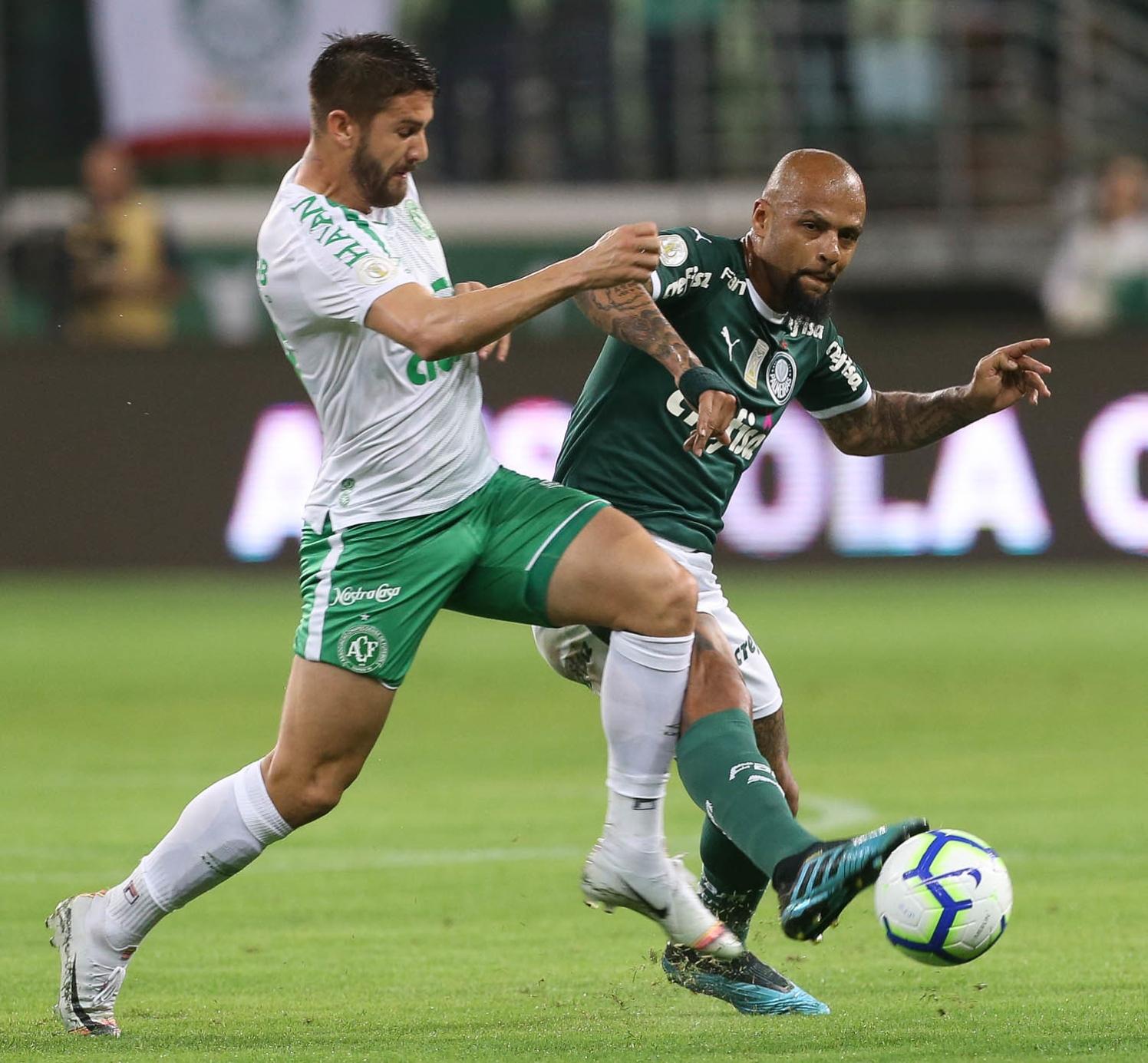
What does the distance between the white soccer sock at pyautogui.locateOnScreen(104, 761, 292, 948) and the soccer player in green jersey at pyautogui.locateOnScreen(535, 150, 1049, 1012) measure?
3.07 ft

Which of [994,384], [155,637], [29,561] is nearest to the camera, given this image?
[994,384]

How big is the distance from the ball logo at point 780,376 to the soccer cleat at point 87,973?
2.12 m

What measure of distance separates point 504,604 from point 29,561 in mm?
11629

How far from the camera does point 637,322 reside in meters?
5.25

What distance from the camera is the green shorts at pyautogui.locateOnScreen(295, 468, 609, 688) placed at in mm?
5121

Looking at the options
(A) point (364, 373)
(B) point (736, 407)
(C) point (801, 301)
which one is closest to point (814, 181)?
(C) point (801, 301)

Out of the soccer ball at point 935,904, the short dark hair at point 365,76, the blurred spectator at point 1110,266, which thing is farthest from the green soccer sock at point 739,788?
the blurred spectator at point 1110,266

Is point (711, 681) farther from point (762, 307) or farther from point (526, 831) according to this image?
point (526, 831)

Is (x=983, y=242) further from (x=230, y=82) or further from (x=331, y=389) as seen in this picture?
(x=331, y=389)

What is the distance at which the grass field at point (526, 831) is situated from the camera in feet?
16.8

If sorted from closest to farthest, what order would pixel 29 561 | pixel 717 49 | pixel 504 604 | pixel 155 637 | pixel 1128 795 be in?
pixel 504 604, pixel 1128 795, pixel 155 637, pixel 29 561, pixel 717 49

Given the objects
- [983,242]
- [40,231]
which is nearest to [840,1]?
[983,242]

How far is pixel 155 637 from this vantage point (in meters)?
14.1

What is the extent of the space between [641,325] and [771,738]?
3.84ft
